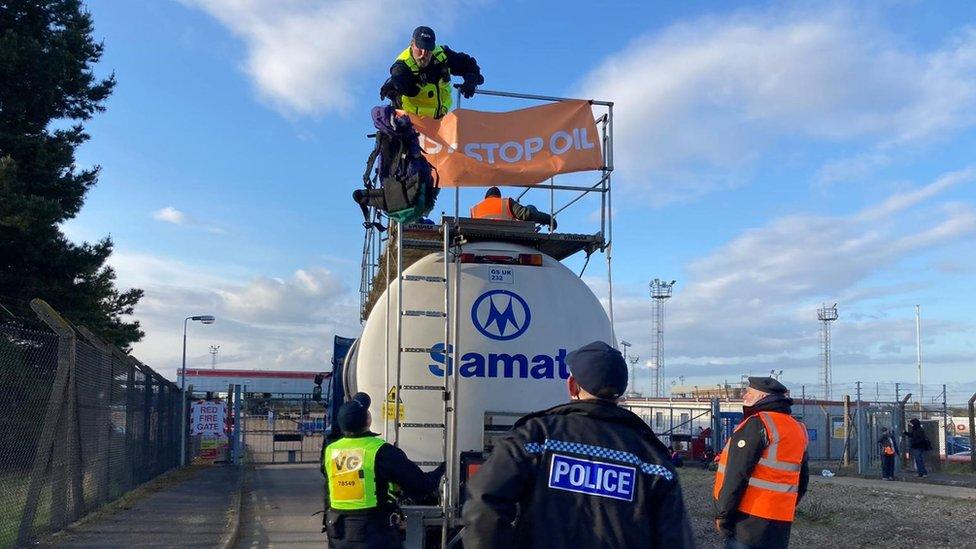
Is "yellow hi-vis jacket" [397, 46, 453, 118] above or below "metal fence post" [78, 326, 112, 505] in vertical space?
above

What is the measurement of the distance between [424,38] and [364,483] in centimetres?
363

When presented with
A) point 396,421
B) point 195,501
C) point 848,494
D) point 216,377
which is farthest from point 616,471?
point 216,377

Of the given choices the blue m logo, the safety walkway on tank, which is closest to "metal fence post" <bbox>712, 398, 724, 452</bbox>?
the safety walkway on tank

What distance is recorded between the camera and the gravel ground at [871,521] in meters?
10.6

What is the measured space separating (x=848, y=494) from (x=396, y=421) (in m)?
11.8

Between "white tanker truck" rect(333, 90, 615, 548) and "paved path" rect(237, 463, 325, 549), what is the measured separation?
13.0 feet

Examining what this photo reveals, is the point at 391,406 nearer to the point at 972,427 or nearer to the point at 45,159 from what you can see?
the point at 45,159

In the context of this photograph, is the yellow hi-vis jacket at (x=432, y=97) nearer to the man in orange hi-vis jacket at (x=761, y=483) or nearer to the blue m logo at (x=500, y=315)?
the blue m logo at (x=500, y=315)

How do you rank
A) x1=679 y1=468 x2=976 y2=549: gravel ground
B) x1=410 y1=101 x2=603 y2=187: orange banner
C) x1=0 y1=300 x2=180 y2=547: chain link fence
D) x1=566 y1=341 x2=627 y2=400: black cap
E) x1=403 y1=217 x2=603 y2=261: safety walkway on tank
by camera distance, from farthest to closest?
1. x1=679 y1=468 x2=976 y2=549: gravel ground
2. x1=0 y1=300 x2=180 y2=547: chain link fence
3. x1=410 y1=101 x2=603 y2=187: orange banner
4. x1=403 y1=217 x2=603 y2=261: safety walkway on tank
5. x1=566 y1=341 x2=627 y2=400: black cap

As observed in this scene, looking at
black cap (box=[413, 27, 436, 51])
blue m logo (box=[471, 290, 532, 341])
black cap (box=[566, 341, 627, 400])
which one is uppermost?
black cap (box=[413, 27, 436, 51])

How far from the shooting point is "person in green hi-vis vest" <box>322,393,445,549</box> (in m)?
5.11

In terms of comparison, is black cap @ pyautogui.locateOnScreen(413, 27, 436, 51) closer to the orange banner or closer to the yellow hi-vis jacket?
the yellow hi-vis jacket

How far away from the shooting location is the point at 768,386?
17.9 feet

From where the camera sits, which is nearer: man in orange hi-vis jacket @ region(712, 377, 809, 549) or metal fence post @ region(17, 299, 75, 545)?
man in orange hi-vis jacket @ region(712, 377, 809, 549)
